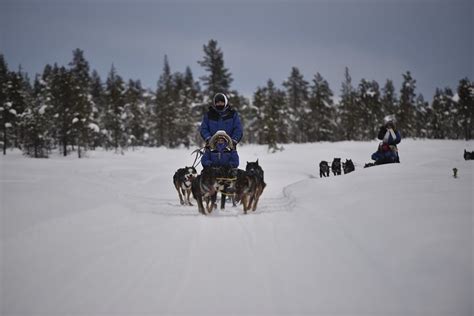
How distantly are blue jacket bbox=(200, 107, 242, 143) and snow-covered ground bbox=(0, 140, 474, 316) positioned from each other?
2451 millimetres

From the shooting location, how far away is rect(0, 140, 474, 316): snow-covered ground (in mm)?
2379

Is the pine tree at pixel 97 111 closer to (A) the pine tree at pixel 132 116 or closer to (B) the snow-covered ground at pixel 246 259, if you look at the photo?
(A) the pine tree at pixel 132 116

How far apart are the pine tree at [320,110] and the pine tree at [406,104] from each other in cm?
1209

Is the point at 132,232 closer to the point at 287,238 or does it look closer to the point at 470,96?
the point at 287,238

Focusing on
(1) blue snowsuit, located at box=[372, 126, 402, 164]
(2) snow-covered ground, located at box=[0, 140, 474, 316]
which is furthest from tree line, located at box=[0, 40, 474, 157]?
(2) snow-covered ground, located at box=[0, 140, 474, 316]

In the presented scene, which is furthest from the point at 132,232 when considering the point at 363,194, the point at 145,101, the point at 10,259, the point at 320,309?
the point at 145,101

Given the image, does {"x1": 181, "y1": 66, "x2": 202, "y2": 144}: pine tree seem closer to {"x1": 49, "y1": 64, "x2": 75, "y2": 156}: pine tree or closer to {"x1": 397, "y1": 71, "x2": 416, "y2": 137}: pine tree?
{"x1": 49, "y1": 64, "x2": 75, "y2": 156}: pine tree

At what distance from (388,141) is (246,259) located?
873 cm

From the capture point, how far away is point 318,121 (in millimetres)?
51312

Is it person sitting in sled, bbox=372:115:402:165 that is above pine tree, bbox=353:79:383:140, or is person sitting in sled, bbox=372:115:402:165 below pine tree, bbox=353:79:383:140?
below

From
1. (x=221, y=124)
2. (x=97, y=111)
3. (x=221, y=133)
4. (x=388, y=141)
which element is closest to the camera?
(x=221, y=133)

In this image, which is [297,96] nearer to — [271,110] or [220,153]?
[271,110]

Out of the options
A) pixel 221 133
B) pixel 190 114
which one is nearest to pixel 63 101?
pixel 190 114

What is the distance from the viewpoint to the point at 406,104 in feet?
172
